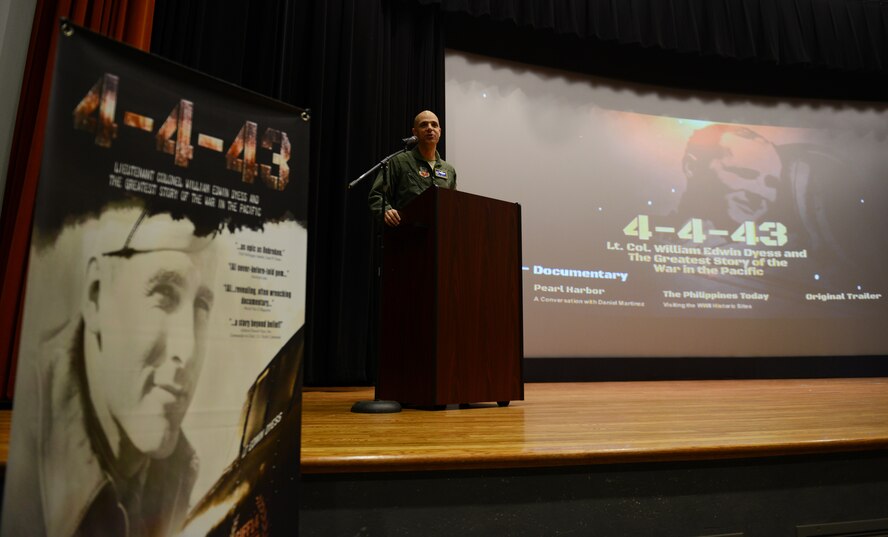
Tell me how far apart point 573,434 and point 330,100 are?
9.33 feet

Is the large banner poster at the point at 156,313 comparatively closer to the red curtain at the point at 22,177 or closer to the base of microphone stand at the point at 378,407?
the base of microphone stand at the point at 378,407

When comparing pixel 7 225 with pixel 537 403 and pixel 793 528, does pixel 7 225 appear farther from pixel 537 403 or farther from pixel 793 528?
pixel 793 528

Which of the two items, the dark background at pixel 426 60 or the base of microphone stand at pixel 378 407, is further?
the dark background at pixel 426 60

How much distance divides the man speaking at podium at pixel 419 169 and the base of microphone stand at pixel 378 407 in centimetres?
86

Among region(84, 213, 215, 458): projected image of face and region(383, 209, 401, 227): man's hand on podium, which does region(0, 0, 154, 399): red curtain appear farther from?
region(84, 213, 215, 458): projected image of face

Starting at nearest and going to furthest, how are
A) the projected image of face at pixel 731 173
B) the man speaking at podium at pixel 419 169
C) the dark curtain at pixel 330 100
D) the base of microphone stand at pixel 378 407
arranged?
the base of microphone stand at pixel 378 407 → the man speaking at podium at pixel 419 169 → the dark curtain at pixel 330 100 → the projected image of face at pixel 731 173

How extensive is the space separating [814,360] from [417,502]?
4.79 metres

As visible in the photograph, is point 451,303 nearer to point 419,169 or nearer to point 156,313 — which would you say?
point 419,169

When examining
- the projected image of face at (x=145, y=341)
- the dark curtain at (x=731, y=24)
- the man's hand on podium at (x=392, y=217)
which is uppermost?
the dark curtain at (x=731, y=24)

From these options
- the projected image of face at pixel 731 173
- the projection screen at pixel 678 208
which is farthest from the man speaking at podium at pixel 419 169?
the projected image of face at pixel 731 173

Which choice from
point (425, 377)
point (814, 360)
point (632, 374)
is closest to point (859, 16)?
point (814, 360)

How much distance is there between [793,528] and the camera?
126 cm

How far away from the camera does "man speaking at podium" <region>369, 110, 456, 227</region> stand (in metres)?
2.54

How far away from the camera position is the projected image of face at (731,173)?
15.5ft
